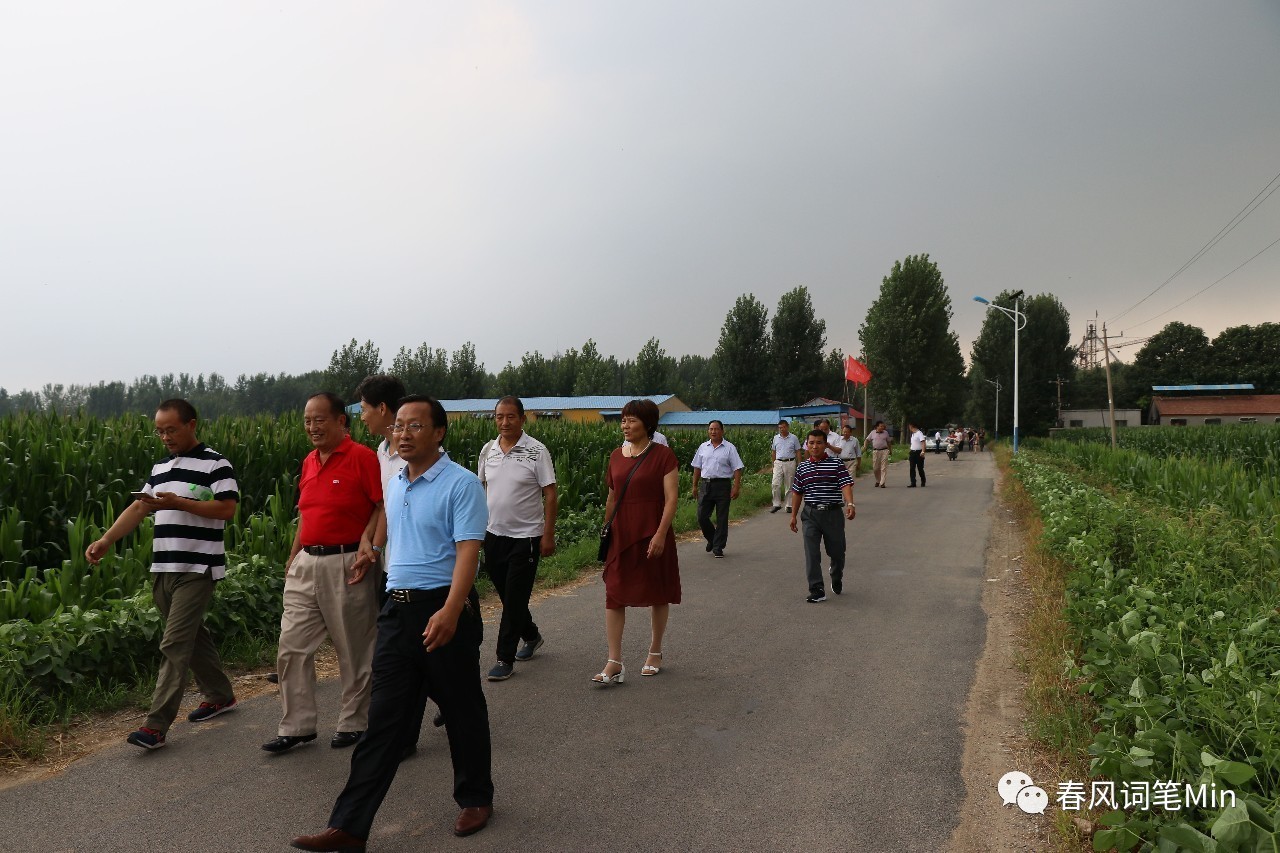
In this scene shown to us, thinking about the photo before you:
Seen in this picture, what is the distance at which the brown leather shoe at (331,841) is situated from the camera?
11.0 feet

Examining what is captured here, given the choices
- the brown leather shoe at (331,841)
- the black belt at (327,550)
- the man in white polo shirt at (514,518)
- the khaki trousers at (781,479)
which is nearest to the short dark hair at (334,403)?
the black belt at (327,550)

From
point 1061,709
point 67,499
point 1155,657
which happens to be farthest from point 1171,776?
point 67,499

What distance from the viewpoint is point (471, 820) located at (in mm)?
3652

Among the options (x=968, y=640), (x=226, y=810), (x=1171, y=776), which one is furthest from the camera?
(x=968, y=640)

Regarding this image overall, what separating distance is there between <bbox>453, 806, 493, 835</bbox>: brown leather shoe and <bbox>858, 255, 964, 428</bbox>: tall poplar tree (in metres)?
61.2

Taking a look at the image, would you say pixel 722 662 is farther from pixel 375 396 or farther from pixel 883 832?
pixel 375 396

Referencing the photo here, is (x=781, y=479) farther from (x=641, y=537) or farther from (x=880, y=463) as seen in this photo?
(x=641, y=537)

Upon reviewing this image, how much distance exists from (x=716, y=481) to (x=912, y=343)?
53.5m

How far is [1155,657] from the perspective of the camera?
4.03 meters

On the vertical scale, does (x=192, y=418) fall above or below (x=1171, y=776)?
above

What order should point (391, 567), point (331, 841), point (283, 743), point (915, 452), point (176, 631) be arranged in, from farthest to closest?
point (915, 452) → point (176, 631) → point (283, 743) → point (391, 567) → point (331, 841)

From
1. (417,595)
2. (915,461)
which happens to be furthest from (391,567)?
(915,461)

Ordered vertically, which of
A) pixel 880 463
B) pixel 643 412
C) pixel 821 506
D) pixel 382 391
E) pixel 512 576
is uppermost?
pixel 382 391

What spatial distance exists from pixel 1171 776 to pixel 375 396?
4193mm
